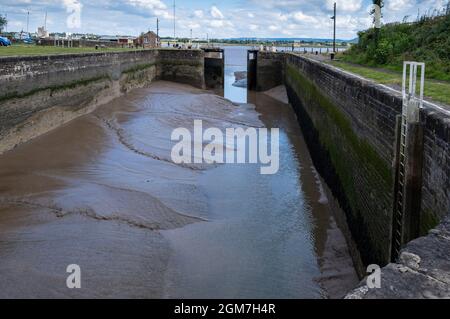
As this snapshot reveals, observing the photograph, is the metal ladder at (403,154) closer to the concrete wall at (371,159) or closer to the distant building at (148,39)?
the concrete wall at (371,159)

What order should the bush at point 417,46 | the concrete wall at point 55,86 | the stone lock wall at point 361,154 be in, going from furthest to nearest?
1. the bush at point 417,46
2. the concrete wall at point 55,86
3. the stone lock wall at point 361,154

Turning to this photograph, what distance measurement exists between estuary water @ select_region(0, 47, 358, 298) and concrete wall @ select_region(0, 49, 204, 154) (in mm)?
608

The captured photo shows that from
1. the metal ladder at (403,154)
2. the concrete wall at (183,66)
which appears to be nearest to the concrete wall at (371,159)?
the metal ladder at (403,154)

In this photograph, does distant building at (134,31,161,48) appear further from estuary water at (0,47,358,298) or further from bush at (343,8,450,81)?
estuary water at (0,47,358,298)

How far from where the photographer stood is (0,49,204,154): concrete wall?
14.6 meters

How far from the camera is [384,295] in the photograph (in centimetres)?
354

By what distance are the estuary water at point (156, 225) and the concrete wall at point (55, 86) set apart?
608 millimetres

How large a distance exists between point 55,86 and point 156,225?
1025 cm

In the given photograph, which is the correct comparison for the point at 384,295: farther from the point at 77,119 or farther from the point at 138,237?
the point at 77,119

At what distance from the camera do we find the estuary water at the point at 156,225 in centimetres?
780

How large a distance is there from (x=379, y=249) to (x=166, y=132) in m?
12.5

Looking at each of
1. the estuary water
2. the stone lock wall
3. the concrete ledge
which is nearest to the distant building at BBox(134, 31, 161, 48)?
the estuary water
